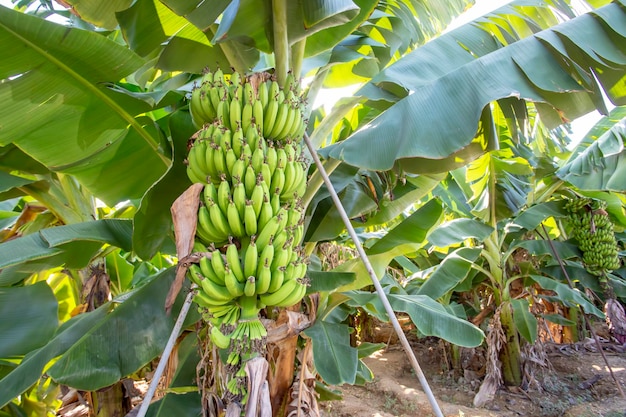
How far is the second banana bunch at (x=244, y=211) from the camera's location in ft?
4.02

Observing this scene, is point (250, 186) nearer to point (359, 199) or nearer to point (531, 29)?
point (359, 199)

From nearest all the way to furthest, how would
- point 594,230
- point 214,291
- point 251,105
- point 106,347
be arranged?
1. point 214,291
2. point 251,105
3. point 106,347
4. point 594,230

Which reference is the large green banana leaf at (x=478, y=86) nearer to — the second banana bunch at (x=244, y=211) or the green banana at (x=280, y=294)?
the second banana bunch at (x=244, y=211)

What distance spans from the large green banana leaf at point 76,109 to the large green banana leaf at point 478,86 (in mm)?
1000

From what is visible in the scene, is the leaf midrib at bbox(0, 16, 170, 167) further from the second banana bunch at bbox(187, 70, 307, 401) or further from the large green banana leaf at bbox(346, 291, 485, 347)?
the large green banana leaf at bbox(346, 291, 485, 347)

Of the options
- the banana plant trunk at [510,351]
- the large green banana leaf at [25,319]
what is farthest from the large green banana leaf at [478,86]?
the banana plant trunk at [510,351]

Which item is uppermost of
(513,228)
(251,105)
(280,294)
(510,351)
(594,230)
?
(251,105)

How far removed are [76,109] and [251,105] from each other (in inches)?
37.3

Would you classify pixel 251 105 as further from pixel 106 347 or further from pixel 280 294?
pixel 106 347

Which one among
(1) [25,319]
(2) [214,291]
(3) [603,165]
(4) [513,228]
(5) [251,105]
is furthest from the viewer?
(4) [513,228]

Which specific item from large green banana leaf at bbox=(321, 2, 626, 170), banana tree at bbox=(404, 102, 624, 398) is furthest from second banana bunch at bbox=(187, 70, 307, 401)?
banana tree at bbox=(404, 102, 624, 398)

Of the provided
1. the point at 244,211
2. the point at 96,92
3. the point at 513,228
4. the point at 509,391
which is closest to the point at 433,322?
the point at 244,211

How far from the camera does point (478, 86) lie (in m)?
1.62

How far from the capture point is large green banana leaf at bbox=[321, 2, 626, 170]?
1534mm
